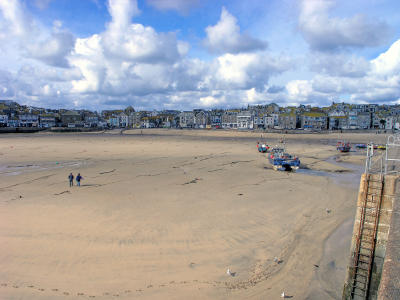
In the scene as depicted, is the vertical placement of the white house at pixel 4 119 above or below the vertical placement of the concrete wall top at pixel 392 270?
above

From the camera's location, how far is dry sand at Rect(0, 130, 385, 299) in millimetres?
7336

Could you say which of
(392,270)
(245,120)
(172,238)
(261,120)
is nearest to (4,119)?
(245,120)

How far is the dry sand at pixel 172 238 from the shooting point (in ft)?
24.1

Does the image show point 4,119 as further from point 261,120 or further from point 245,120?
point 261,120

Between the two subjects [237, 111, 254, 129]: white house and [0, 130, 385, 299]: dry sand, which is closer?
[0, 130, 385, 299]: dry sand

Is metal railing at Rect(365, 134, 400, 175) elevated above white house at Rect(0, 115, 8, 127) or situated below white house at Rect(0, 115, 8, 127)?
below

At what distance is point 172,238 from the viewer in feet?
32.9

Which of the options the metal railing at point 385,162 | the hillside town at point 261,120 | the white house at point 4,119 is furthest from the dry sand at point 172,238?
the white house at point 4,119

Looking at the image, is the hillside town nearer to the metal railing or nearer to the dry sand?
the metal railing

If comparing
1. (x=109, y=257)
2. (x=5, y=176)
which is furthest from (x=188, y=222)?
(x=5, y=176)

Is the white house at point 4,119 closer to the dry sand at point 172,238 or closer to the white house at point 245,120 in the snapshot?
the white house at point 245,120

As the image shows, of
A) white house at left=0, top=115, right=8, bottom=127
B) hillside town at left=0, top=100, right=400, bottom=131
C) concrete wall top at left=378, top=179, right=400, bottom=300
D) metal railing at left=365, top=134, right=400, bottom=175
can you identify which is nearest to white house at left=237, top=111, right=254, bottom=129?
hillside town at left=0, top=100, right=400, bottom=131

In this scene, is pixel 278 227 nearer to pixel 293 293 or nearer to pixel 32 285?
pixel 293 293

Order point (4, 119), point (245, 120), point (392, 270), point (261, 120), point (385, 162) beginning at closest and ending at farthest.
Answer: point (392, 270) < point (385, 162) < point (4, 119) < point (261, 120) < point (245, 120)
